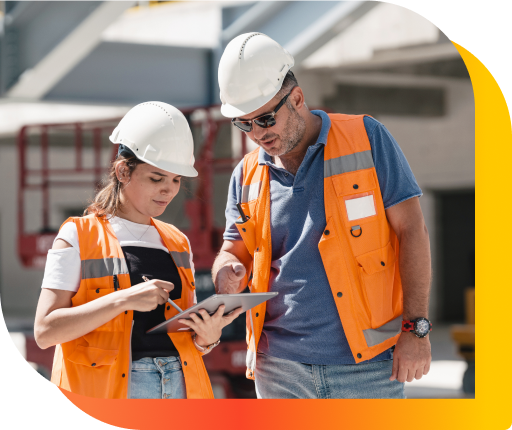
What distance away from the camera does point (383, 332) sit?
2.77 meters

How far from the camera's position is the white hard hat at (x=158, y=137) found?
8.78ft

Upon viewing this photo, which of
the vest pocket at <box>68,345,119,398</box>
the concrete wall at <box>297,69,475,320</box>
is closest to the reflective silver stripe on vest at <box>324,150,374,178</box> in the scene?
the vest pocket at <box>68,345,119,398</box>

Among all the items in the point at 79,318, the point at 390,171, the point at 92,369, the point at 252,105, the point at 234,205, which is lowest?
the point at 92,369

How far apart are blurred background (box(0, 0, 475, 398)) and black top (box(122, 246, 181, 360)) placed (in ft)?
1.57

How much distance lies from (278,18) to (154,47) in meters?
1.42

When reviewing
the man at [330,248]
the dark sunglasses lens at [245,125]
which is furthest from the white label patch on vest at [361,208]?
the dark sunglasses lens at [245,125]

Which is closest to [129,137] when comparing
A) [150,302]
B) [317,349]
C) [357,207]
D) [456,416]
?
[150,302]

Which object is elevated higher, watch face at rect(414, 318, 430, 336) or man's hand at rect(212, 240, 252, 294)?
man's hand at rect(212, 240, 252, 294)

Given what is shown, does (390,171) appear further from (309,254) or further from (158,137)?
(158,137)

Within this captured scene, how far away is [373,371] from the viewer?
2756 mm

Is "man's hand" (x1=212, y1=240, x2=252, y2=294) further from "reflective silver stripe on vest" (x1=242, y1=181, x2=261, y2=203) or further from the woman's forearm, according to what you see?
the woman's forearm

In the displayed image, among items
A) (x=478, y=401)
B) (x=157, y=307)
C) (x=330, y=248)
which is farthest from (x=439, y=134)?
(x=157, y=307)

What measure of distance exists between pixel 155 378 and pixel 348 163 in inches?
45.2

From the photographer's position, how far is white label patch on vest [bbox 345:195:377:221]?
2.74 metres
